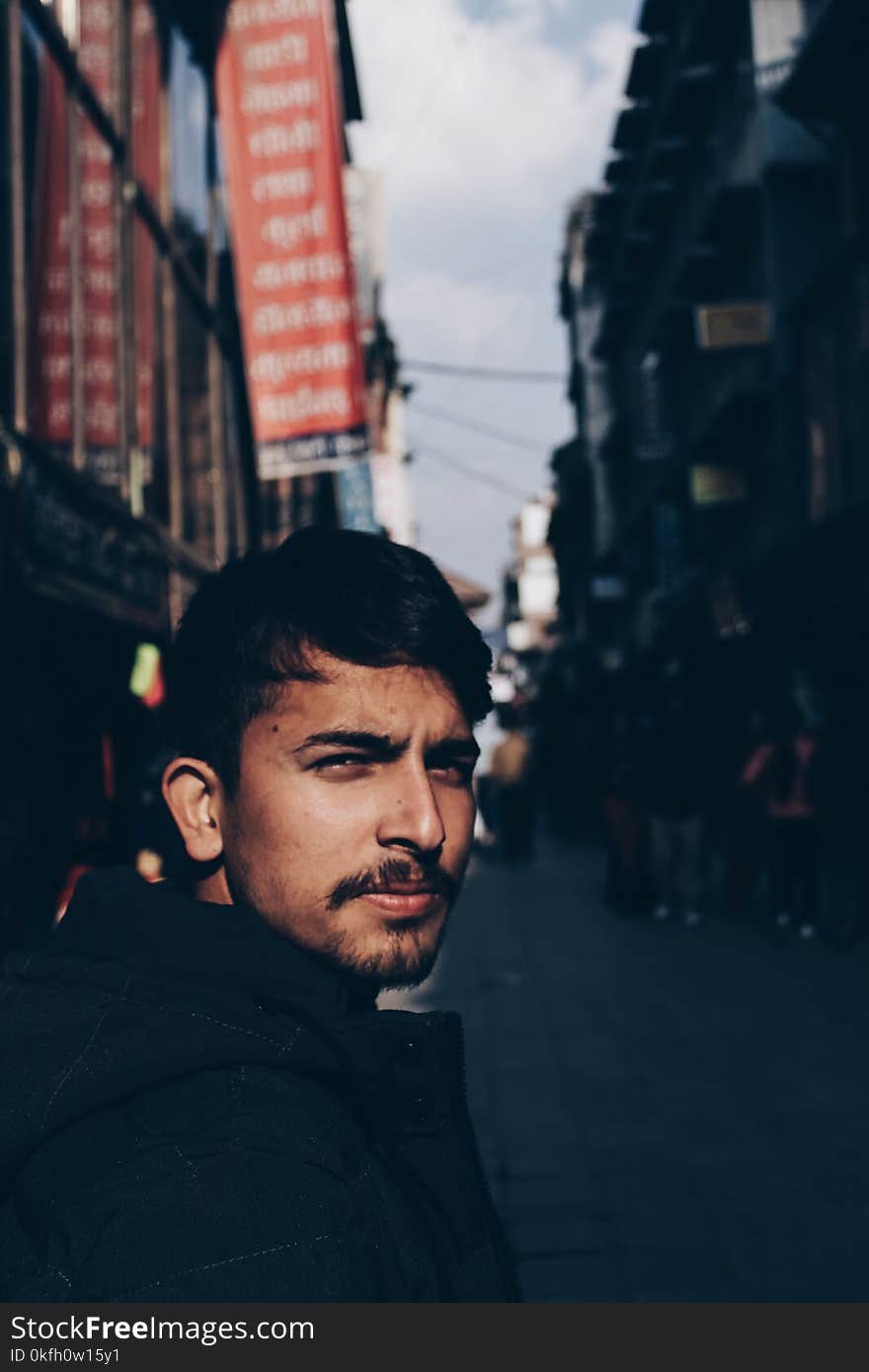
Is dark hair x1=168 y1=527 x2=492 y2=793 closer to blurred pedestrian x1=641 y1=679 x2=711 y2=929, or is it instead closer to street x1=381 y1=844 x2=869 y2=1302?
street x1=381 y1=844 x2=869 y2=1302

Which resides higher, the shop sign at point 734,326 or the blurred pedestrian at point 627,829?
the shop sign at point 734,326

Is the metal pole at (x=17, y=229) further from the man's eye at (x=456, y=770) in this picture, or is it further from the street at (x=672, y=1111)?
the man's eye at (x=456, y=770)

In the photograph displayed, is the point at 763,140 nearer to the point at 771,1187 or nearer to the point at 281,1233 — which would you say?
the point at 771,1187

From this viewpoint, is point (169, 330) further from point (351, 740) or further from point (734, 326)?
point (351, 740)

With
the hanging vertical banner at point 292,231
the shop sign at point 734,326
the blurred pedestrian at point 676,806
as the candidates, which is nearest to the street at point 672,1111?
the blurred pedestrian at point 676,806

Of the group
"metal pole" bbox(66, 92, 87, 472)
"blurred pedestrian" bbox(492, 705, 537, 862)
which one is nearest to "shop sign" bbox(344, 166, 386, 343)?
"blurred pedestrian" bbox(492, 705, 537, 862)

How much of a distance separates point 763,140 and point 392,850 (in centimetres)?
2140

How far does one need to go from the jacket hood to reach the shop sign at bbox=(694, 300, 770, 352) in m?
19.0

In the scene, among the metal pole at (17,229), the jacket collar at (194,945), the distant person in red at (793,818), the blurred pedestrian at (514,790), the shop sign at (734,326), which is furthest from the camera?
the shop sign at (734,326)

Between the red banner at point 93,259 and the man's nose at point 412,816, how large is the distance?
6421 millimetres

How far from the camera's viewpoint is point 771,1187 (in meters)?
5.11

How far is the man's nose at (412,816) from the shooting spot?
141 centimetres

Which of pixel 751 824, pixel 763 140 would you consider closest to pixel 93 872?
pixel 751 824

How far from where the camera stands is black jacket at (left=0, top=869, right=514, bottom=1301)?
3.26 feet
